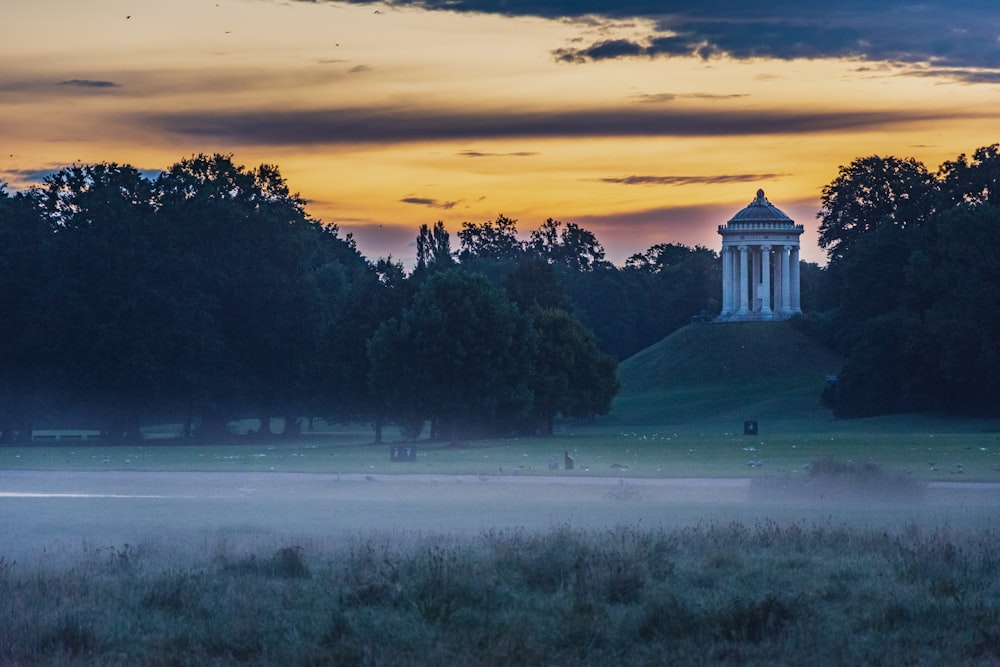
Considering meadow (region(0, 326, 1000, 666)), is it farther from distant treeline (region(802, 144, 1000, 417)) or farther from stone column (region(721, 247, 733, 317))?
stone column (region(721, 247, 733, 317))

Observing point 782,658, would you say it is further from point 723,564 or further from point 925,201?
point 925,201

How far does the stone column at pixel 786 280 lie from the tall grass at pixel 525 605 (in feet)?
416

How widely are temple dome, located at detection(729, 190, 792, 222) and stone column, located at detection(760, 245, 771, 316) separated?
134 inches

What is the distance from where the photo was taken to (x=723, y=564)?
19.3m

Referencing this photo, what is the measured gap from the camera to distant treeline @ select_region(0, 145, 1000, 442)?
74.5m

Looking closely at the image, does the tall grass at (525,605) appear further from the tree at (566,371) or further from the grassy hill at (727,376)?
the grassy hill at (727,376)

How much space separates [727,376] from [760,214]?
31.0m

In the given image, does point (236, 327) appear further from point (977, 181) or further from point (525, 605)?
point (525, 605)

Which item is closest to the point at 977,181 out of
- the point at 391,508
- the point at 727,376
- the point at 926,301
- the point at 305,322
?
the point at 926,301

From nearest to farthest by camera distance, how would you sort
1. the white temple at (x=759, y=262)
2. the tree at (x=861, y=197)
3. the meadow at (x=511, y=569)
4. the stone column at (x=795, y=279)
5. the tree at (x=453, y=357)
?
the meadow at (x=511, y=569) → the tree at (x=453, y=357) → the tree at (x=861, y=197) → the white temple at (x=759, y=262) → the stone column at (x=795, y=279)

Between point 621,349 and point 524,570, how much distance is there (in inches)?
5191

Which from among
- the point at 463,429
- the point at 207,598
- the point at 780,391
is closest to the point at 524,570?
the point at 207,598

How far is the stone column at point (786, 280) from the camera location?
146m

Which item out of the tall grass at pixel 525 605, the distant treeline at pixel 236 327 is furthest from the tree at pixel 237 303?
the tall grass at pixel 525 605
